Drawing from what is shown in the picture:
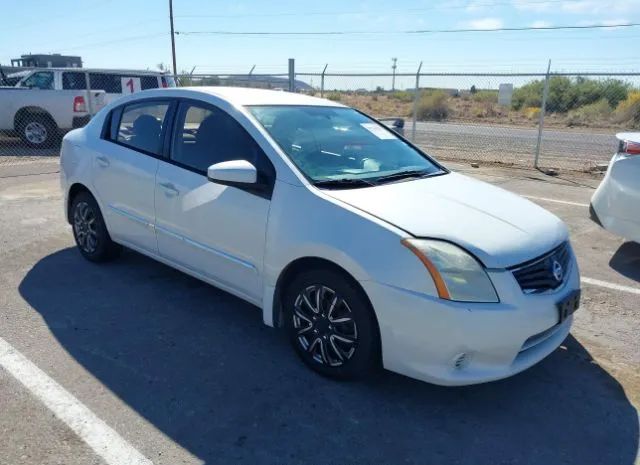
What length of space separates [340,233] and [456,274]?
2.10ft

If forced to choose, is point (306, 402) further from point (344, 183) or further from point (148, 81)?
point (148, 81)

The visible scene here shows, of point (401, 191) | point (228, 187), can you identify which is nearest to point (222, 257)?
point (228, 187)

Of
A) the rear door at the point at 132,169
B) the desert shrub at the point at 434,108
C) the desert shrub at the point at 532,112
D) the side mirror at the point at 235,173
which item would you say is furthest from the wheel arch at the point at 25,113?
the desert shrub at the point at 532,112

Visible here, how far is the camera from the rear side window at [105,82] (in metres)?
13.5

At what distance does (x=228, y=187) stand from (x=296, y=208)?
603 mm

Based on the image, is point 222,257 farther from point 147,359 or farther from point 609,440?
point 609,440

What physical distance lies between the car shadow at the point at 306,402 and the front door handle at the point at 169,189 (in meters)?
0.88

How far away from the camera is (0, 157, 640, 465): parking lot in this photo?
2648mm

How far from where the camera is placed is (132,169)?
171 inches

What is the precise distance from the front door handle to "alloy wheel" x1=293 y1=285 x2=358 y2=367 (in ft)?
4.29

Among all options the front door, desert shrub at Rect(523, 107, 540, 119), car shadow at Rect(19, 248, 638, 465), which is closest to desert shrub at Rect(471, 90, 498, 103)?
desert shrub at Rect(523, 107, 540, 119)

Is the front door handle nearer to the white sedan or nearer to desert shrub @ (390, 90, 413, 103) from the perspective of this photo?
the white sedan

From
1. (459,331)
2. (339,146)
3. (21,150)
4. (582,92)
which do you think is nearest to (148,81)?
(21,150)

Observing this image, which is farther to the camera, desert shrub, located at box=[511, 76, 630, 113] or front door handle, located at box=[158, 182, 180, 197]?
desert shrub, located at box=[511, 76, 630, 113]
